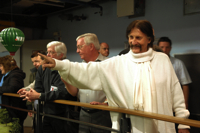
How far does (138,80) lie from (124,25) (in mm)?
3471

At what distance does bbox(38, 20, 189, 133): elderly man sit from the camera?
1503mm

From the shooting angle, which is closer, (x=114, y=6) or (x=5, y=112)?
(x=5, y=112)

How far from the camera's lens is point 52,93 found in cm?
209

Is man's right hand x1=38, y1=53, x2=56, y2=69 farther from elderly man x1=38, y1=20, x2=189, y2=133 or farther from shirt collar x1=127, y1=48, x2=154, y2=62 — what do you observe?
shirt collar x1=127, y1=48, x2=154, y2=62

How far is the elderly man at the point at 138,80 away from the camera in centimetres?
150

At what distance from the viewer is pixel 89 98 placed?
→ 6.92 feet

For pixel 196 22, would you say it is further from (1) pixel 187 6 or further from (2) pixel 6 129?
(2) pixel 6 129

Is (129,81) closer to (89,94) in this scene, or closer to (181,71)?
(89,94)

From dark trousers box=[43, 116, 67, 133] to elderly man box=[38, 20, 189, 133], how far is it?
708 millimetres

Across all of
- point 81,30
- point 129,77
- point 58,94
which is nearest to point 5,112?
point 58,94

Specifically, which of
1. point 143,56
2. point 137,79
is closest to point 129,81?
point 137,79

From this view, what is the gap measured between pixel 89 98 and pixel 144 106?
73cm

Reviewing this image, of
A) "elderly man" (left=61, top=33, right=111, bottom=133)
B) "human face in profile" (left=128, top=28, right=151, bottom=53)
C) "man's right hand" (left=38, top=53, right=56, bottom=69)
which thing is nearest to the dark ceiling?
"elderly man" (left=61, top=33, right=111, bottom=133)

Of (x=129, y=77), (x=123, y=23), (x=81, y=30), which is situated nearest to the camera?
(x=129, y=77)
